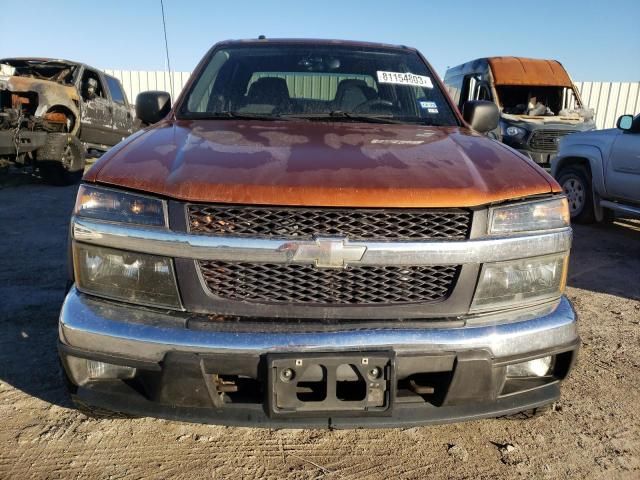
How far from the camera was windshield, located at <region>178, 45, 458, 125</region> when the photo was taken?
2.95 m

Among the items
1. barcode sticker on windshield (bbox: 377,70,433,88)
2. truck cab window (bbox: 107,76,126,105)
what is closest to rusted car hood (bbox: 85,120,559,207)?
barcode sticker on windshield (bbox: 377,70,433,88)

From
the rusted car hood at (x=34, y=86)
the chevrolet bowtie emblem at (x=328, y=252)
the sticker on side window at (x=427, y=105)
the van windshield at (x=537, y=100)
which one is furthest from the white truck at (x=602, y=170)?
the rusted car hood at (x=34, y=86)

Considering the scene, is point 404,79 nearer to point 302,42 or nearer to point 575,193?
point 302,42

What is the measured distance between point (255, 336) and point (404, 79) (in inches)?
83.0

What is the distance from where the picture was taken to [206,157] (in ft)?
6.72

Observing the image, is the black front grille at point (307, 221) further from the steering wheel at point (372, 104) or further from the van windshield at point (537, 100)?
the van windshield at point (537, 100)

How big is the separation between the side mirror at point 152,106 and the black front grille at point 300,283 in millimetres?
1725

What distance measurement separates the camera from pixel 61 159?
343 inches

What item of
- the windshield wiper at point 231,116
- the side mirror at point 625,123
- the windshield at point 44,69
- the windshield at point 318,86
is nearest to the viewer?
the windshield wiper at point 231,116

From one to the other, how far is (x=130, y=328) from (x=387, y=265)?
36.0 inches

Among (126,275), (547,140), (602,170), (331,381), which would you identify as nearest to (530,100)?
(547,140)

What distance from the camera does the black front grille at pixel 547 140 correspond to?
9.88 meters

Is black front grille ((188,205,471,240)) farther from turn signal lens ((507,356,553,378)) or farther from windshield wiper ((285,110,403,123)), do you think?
windshield wiper ((285,110,403,123))

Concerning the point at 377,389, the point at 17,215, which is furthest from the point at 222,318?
the point at 17,215
